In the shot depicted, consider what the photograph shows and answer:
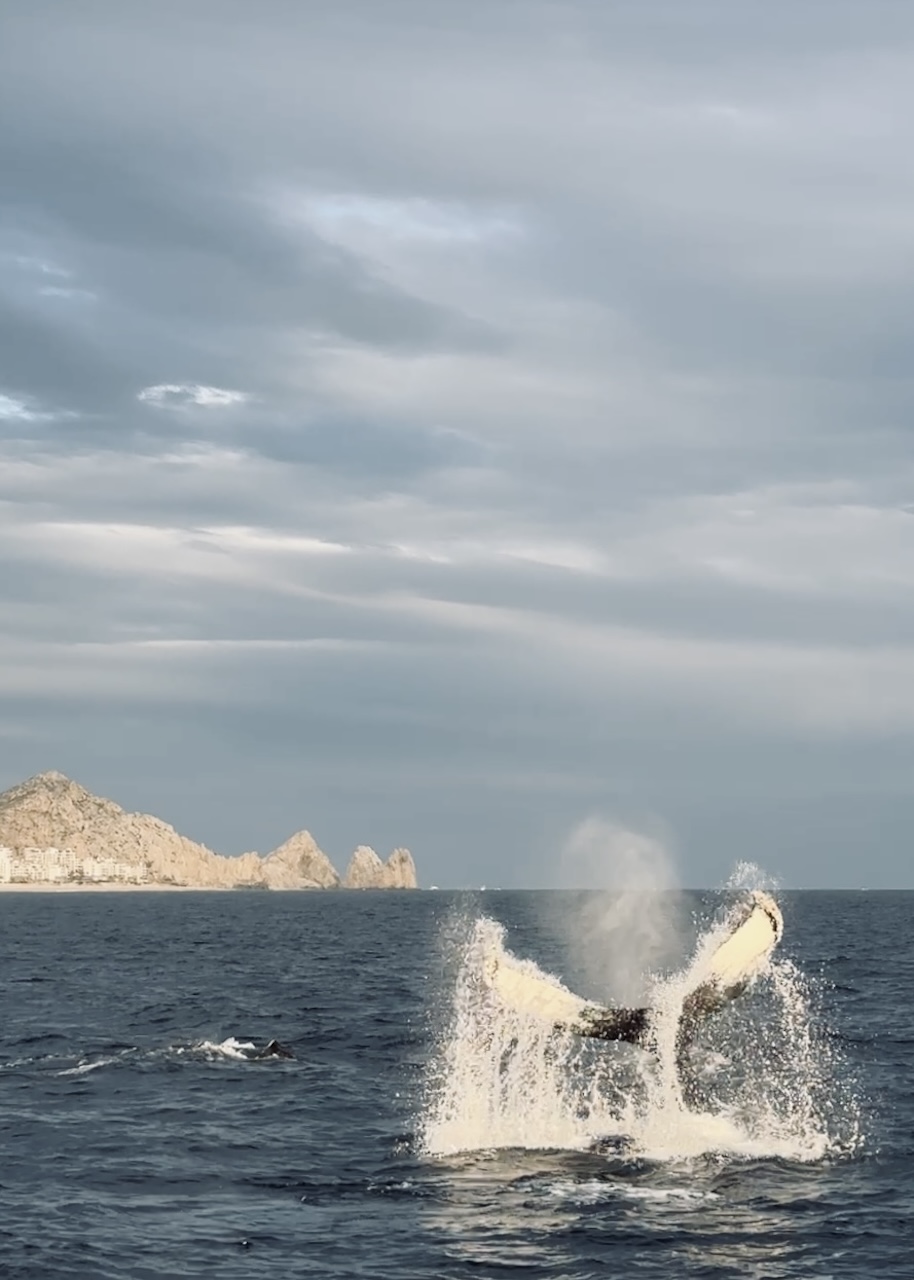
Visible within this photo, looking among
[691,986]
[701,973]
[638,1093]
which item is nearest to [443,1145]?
[638,1093]

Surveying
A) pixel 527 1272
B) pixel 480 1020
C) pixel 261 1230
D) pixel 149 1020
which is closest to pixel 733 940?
pixel 527 1272

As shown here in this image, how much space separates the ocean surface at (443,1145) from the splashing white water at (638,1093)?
0.31 ft

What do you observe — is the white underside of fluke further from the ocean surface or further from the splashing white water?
the ocean surface

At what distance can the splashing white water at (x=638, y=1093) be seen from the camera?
24984 millimetres

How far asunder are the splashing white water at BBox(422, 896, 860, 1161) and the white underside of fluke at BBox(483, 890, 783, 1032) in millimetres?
193

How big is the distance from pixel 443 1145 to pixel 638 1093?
715 centimetres

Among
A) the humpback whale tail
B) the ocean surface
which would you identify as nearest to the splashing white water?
the ocean surface

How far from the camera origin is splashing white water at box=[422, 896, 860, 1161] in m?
25.0

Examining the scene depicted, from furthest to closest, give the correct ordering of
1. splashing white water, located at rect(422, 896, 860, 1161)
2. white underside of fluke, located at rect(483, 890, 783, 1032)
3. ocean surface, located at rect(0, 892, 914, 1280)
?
splashing white water, located at rect(422, 896, 860, 1161) < white underside of fluke, located at rect(483, 890, 783, 1032) < ocean surface, located at rect(0, 892, 914, 1280)

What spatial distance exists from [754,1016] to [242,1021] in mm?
16278

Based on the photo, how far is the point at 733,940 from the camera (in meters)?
22.7

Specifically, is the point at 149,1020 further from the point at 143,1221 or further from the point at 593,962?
the point at 593,962

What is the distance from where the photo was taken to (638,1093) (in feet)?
113

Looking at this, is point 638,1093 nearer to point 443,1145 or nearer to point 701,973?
point 443,1145
